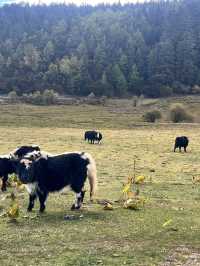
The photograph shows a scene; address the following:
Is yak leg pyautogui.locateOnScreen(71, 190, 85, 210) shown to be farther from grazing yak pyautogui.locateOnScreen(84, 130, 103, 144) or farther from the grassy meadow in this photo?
grazing yak pyautogui.locateOnScreen(84, 130, 103, 144)

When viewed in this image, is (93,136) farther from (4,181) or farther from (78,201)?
(78,201)

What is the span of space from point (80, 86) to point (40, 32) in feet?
188

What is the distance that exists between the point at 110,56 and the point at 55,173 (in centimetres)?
14435

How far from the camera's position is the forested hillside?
13600 centimetres

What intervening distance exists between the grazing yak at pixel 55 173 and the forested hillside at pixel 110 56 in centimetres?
11588

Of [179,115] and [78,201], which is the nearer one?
[78,201]

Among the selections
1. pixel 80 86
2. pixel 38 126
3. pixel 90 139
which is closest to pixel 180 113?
pixel 38 126

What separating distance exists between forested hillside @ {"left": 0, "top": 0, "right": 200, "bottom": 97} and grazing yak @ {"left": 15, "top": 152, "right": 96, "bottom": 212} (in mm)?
115881

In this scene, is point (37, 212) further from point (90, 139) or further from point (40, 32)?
point (40, 32)

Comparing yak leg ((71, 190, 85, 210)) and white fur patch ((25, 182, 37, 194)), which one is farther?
yak leg ((71, 190, 85, 210))

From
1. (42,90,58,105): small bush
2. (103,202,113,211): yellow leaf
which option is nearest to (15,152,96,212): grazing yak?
(103,202,113,211): yellow leaf

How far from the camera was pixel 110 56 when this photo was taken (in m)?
Result: 157

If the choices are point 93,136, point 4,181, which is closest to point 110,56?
point 93,136

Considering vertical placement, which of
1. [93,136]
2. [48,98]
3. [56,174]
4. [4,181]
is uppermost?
[56,174]
